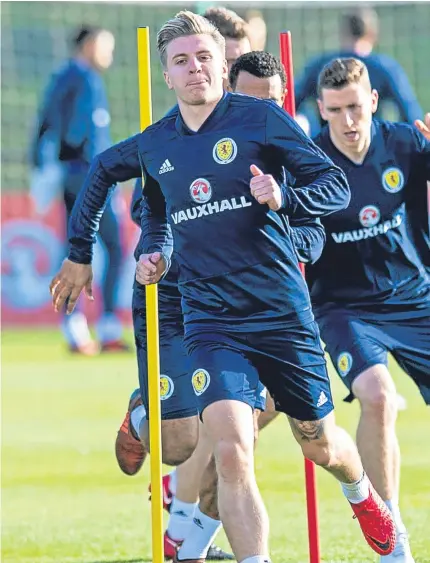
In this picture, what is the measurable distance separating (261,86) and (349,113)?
2.09 ft

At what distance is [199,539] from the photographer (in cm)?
668

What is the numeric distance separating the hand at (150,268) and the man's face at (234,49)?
5.51 feet

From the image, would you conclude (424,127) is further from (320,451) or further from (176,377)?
(320,451)

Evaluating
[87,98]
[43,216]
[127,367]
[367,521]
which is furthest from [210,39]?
[43,216]

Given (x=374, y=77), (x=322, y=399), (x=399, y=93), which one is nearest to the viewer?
(x=322, y=399)

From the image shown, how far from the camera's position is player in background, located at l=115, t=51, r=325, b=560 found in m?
6.22

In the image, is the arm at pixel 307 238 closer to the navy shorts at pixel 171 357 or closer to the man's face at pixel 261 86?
the man's face at pixel 261 86

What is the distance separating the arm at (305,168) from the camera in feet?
17.8

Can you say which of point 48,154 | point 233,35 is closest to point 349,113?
point 233,35

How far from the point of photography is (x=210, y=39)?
18.8 feet

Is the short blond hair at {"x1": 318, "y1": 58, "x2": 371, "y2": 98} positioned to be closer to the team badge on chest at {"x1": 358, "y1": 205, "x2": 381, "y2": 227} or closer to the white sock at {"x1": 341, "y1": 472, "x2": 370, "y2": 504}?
the team badge on chest at {"x1": 358, "y1": 205, "x2": 381, "y2": 227}

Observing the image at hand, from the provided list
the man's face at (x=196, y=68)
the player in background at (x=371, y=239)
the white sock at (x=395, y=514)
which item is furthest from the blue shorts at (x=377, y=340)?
the man's face at (x=196, y=68)

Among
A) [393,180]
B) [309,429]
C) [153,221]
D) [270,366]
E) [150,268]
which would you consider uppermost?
[393,180]

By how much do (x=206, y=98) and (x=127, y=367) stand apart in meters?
9.37
